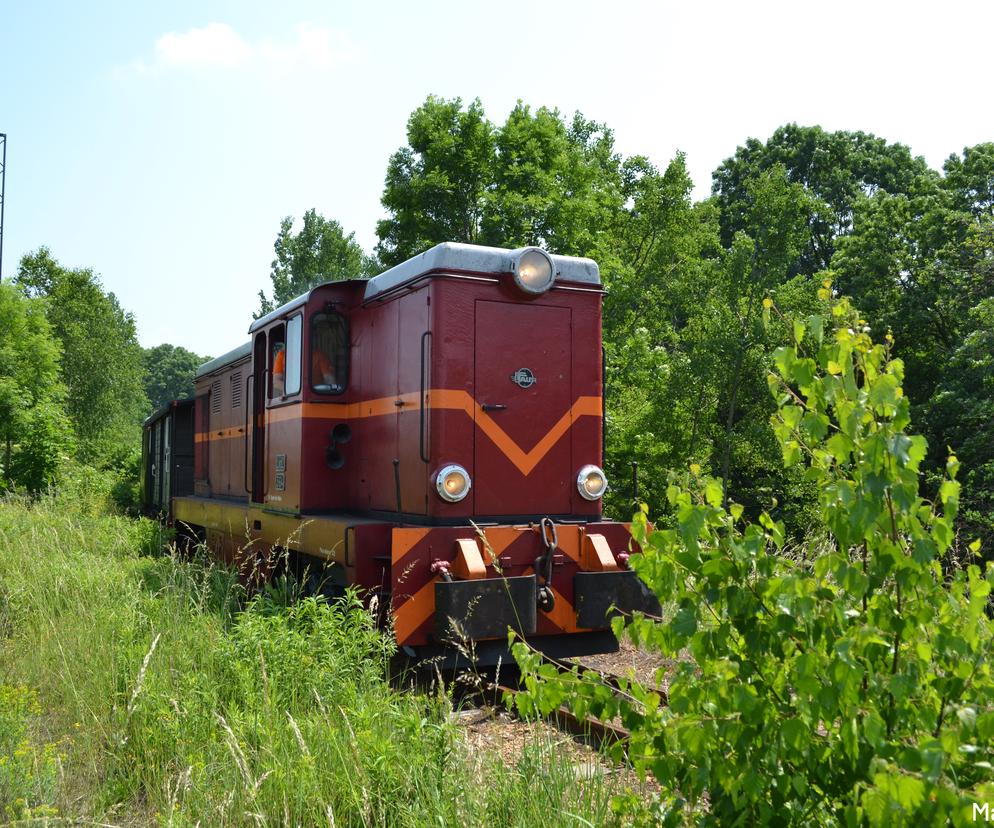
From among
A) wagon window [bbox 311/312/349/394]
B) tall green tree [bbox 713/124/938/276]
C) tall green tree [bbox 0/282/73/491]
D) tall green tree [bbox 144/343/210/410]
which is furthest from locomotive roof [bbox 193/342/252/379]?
tall green tree [bbox 144/343/210/410]

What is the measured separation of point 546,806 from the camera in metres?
3.00

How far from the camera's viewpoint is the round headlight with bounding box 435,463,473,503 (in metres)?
6.25

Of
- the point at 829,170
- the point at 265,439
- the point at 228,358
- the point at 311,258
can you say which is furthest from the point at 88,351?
the point at 265,439

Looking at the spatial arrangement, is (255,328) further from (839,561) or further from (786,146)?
(786,146)

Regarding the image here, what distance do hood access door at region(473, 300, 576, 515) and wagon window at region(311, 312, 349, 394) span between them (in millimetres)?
1532

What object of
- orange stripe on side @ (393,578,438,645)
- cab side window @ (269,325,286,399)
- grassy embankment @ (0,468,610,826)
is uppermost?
cab side window @ (269,325,286,399)

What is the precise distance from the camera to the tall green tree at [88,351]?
44.5 meters

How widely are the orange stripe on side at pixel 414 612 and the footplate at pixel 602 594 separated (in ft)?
3.58

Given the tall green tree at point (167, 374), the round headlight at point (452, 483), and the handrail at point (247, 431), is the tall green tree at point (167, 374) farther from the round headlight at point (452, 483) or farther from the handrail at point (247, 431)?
the round headlight at point (452, 483)

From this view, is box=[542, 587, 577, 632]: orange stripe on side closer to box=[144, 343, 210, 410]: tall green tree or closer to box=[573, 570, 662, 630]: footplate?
box=[573, 570, 662, 630]: footplate

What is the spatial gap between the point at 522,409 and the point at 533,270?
106cm

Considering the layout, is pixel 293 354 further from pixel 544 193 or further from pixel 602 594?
pixel 544 193

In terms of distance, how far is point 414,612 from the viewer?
5832mm

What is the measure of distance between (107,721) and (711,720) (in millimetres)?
3394
